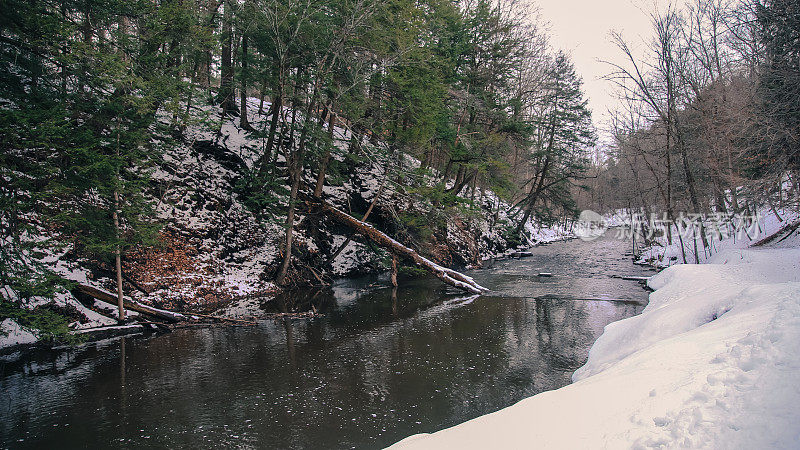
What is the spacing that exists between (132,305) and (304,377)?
5.76 m

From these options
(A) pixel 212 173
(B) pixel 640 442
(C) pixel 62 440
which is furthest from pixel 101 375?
(A) pixel 212 173

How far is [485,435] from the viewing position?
3.50 metres

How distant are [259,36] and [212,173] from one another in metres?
5.82

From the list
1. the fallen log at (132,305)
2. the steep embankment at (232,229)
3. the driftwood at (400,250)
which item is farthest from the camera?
the driftwood at (400,250)

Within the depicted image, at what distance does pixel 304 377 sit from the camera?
23.2 ft

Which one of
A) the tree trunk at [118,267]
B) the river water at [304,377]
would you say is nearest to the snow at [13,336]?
the river water at [304,377]

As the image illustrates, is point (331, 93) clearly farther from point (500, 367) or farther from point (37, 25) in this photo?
point (500, 367)

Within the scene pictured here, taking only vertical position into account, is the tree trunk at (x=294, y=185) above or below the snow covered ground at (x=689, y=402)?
above

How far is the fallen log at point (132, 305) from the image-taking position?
30.3ft

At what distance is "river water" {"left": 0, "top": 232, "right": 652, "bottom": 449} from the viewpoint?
A: 209 inches

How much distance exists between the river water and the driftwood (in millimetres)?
2320

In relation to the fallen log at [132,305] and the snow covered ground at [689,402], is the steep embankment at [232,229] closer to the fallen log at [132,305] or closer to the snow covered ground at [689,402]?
the fallen log at [132,305]

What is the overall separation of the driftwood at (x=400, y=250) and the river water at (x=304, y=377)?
2320mm

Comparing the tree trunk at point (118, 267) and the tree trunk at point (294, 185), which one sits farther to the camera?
the tree trunk at point (294, 185)
